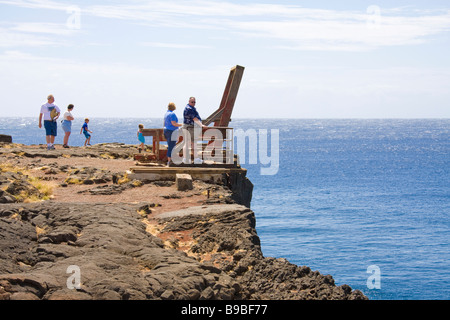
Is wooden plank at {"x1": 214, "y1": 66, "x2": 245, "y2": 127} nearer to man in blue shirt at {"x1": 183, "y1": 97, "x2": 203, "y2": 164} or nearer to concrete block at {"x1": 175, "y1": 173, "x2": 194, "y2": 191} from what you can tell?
man in blue shirt at {"x1": 183, "y1": 97, "x2": 203, "y2": 164}

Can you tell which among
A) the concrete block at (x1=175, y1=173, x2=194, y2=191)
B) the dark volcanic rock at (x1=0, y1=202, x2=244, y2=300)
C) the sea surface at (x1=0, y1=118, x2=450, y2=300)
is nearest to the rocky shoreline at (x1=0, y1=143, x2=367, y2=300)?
the dark volcanic rock at (x1=0, y1=202, x2=244, y2=300)

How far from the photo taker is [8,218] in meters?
8.88

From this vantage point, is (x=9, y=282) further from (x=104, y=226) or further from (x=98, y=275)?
(x=104, y=226)

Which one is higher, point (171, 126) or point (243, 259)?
point (171, 126)

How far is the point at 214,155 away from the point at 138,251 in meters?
9.06

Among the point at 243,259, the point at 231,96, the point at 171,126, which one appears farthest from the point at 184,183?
the point at 243,259

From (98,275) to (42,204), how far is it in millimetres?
4270

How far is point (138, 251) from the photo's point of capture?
25.1 ft

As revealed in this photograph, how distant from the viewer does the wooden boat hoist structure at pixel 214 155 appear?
14852mm

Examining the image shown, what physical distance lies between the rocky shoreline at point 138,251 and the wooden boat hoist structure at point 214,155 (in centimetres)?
151

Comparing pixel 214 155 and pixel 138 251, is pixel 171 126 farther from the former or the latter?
pixel 138 251

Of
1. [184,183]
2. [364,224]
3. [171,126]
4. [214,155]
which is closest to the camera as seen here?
[184,183]
